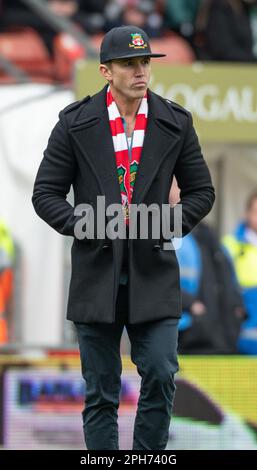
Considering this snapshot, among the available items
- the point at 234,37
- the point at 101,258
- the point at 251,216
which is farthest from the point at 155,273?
the point at 234,37

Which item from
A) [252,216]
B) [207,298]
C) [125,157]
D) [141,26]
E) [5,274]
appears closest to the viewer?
[125,157]

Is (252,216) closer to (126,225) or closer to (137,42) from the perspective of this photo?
(126,225)

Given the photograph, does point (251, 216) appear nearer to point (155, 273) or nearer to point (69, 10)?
point (69, 10)

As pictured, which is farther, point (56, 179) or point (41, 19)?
point (41, 19)

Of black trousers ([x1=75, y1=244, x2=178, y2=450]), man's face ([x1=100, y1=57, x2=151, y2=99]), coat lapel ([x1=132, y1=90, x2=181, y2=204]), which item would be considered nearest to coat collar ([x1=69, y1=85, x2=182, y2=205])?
coat lapel ([x1=132, y1=90, x2=181, y2=204])

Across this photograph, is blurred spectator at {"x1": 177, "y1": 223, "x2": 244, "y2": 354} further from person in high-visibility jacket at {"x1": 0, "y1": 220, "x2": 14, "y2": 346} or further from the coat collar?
the coat collar

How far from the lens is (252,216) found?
1010cm

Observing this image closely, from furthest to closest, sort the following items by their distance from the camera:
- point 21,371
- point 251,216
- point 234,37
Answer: point 234,37
point 251,216
point 21,371

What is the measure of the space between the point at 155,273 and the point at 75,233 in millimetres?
381

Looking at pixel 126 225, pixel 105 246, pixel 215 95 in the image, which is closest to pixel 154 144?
pixel 126 225

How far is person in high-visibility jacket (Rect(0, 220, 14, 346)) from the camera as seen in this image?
9.51 metres

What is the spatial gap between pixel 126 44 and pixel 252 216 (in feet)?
15.3

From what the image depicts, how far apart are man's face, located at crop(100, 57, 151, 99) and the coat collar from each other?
15 centimetres

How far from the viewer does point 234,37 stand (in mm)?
11883
